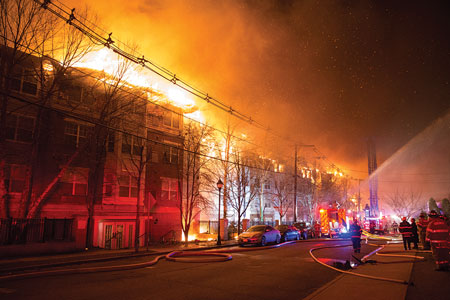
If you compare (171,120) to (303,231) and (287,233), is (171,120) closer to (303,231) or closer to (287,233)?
(287,233)

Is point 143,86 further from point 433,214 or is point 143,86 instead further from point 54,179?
point 433,214

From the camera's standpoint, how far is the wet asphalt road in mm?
7477

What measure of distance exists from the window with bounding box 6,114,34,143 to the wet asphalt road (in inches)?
499

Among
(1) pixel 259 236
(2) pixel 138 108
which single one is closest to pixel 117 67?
(2) pixel 138 108

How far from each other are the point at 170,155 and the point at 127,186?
5245 millimetres

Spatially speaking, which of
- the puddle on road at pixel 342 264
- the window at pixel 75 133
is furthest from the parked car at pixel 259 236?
the window at pixel 75 133

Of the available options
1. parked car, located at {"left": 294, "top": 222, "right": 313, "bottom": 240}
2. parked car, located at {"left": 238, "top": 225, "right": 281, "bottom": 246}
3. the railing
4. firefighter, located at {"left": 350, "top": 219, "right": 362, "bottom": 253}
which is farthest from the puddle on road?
parked car, located at {"left": 294, "top": 222, "right": 313, "bottom": 240}

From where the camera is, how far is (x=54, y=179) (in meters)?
18.9

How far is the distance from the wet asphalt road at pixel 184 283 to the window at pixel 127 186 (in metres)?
12.5

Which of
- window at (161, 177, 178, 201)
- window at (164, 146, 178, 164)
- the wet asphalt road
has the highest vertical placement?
window at (164, 146, 178, 164)

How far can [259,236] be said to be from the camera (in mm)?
21109

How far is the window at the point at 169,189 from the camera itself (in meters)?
26.6

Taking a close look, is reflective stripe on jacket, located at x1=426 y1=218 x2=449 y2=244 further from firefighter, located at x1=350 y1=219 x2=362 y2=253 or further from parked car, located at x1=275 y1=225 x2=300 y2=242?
parked car, located at x1=275 y1=225 x2=300 y2=242

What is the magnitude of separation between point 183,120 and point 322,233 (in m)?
18.5
